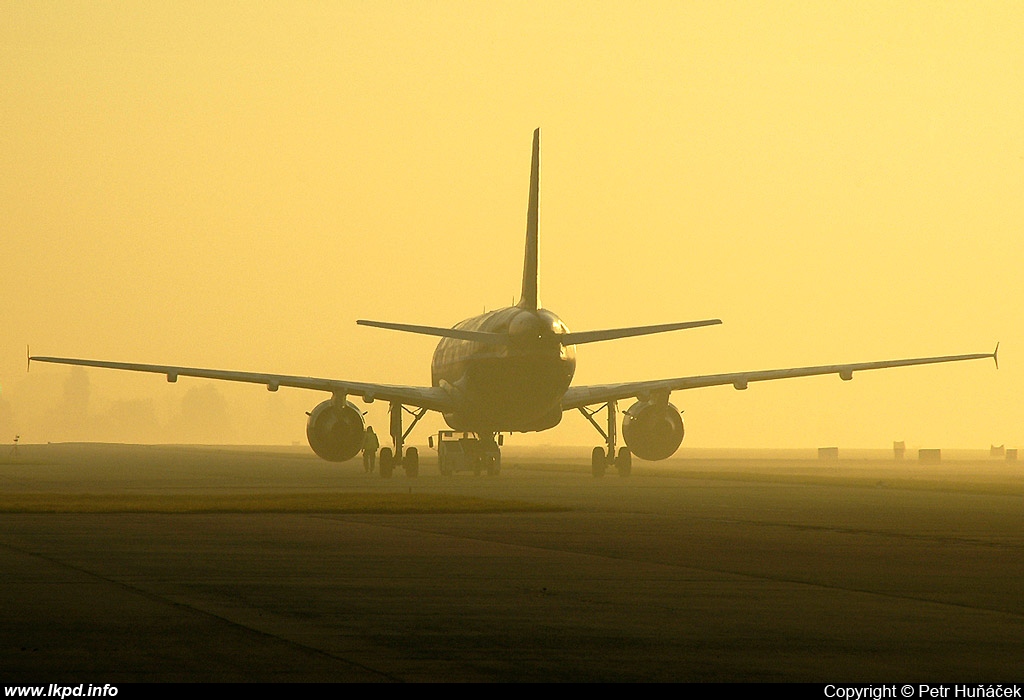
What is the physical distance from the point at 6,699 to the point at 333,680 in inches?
87.4

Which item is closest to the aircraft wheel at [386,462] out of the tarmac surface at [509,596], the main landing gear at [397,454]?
the main landing gear at [397,454]

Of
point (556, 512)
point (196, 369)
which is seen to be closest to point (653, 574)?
point (556, 512)

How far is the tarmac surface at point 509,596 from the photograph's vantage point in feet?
40.2

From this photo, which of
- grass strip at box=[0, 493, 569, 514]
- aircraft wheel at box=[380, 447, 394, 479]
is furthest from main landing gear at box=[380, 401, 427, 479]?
grass strip at box=[0, 493, 569, 514]

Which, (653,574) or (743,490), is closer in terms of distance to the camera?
(653,574)

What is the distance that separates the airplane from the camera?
55938 mm

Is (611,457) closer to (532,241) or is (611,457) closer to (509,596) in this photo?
(532,241)

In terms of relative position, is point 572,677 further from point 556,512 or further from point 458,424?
point 458,424

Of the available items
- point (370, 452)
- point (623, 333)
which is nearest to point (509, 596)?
point (623, 333)

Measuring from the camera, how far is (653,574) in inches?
785

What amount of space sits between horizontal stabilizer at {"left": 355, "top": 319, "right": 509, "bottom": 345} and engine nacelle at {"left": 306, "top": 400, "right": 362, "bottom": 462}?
6094 mm

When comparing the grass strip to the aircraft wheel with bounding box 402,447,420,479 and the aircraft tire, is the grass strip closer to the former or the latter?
the aircraft wheel with bounding box 402,447,420,479

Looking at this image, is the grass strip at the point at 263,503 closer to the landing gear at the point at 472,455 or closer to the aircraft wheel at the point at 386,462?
the aircraft wheel at the point at 386,462

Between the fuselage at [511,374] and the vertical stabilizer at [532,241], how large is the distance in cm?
104
